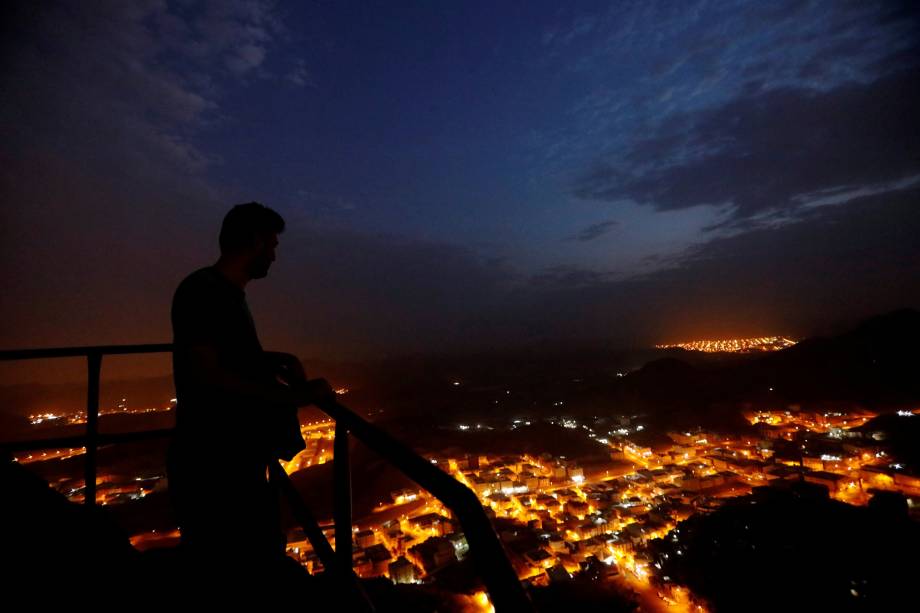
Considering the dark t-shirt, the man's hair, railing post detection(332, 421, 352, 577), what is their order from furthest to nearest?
the man's hair, railing post detection(332, 421, 352, 577), the dark t-shirt

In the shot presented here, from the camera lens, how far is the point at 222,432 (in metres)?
1.69

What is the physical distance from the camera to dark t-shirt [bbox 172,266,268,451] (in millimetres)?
1598

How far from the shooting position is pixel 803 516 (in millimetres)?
14664

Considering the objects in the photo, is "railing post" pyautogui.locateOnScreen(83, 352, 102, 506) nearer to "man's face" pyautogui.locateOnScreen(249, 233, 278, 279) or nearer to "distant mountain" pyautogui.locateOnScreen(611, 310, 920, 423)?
"man's face" pyautogui.locateOnScreen(249, 233, 278, 279)

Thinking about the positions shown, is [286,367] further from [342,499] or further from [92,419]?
[92,419]

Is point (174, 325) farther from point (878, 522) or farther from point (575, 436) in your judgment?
point (575, 436)

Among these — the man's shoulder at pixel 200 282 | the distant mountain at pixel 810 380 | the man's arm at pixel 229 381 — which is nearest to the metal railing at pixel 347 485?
the man's arm at pixel 229 381

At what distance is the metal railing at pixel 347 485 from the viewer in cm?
84

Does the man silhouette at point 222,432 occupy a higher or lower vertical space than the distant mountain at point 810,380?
higher

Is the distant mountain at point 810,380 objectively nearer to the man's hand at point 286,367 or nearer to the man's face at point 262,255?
the man's hand at point 286,367

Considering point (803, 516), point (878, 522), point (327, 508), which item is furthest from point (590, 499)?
point (327, 508)

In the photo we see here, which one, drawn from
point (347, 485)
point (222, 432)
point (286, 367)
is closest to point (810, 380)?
point (347, 485)

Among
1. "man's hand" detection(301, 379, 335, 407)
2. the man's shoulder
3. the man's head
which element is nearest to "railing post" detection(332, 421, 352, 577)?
"man's hand" detection(301, 379, 335, 407)

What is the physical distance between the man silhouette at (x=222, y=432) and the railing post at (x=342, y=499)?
0.91ft
